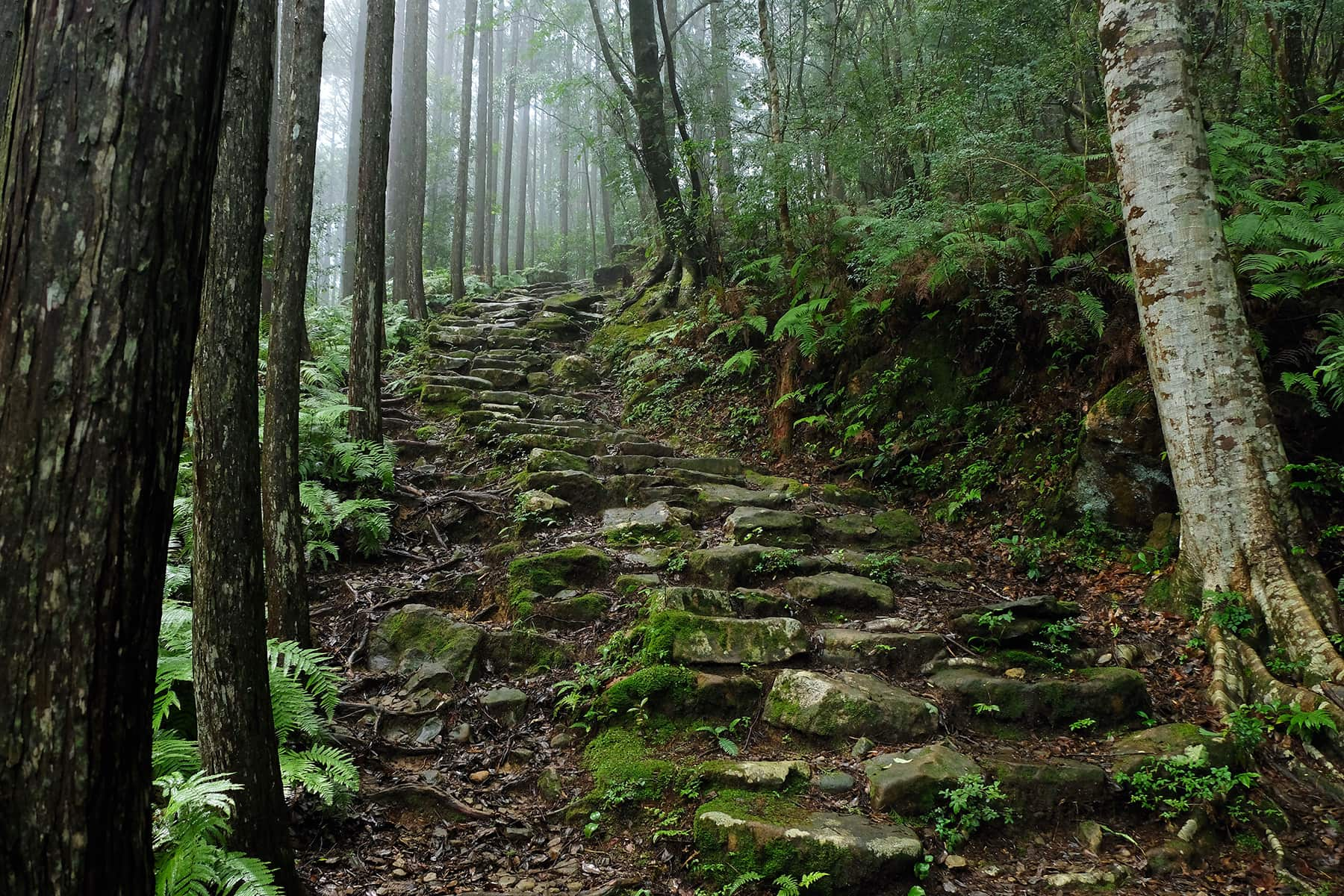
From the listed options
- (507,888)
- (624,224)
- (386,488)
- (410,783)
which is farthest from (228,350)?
(624,224)

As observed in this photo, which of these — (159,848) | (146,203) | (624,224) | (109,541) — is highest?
(624,224)

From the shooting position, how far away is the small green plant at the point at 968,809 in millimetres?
3338

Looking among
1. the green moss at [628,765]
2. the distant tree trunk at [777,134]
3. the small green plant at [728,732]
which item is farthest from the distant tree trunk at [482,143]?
the small green plant at [728,732]

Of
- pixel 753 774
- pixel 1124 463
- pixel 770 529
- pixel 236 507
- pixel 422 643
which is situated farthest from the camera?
pixel 770 529

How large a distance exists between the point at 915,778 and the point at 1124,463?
345cm

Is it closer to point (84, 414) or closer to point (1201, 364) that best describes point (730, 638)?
point (1201, 364)

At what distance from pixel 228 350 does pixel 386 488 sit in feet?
14.2

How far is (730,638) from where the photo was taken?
4703mm

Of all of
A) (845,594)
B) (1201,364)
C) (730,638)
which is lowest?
(730,638)

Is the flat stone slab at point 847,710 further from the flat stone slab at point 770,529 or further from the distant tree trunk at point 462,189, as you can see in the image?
the distant tree trunk at point 462,189

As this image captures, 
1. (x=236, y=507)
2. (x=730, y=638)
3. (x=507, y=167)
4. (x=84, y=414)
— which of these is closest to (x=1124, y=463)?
(x=730, y=638)

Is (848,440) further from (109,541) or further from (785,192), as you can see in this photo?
(109,541)

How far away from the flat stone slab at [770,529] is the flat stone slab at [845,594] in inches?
32.6

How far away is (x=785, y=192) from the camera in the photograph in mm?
10078
